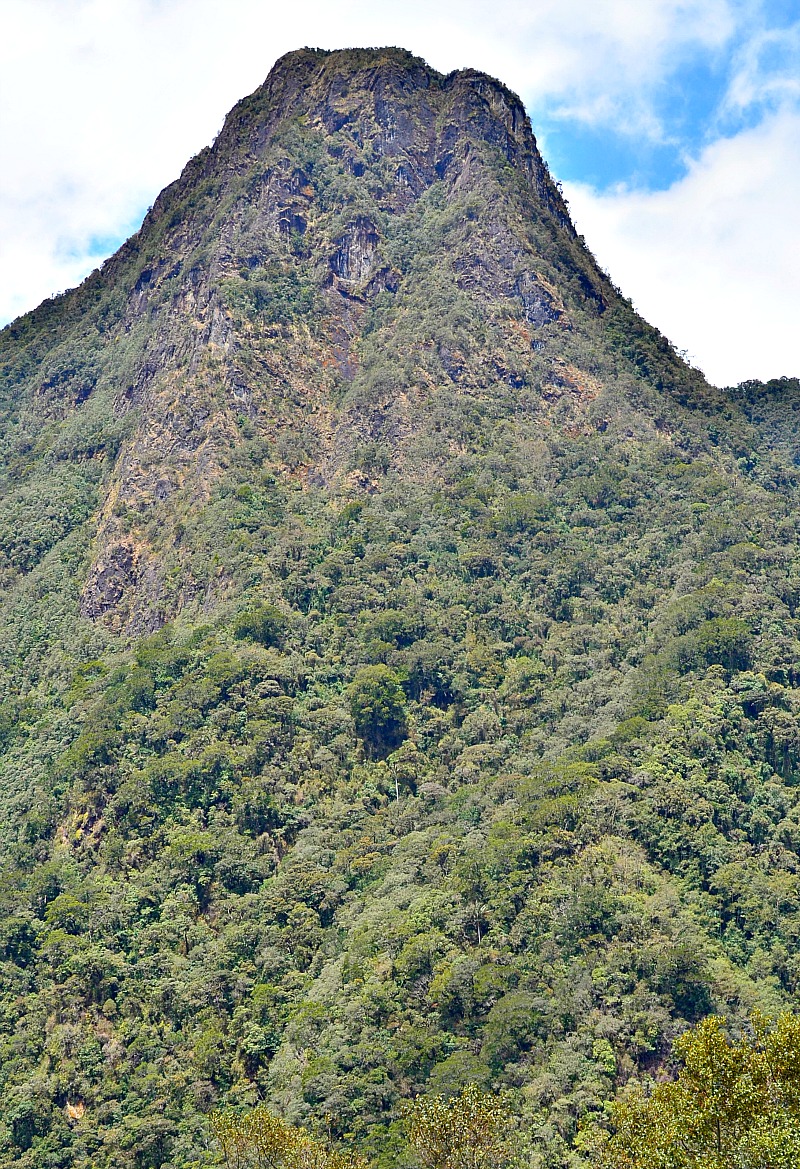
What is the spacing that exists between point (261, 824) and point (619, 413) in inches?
1839

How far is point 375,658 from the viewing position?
77.6 meters

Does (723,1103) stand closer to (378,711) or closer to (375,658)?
(378,711)

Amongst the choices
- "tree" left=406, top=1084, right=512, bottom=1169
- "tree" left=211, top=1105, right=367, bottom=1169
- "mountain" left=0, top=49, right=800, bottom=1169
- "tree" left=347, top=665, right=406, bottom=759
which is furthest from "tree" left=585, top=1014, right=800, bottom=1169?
"tree" left=347, top=665, right=406, bottom=759

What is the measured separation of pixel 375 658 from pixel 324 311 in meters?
39.9

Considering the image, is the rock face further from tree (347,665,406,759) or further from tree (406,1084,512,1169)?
tree (406,1084,512,1169)

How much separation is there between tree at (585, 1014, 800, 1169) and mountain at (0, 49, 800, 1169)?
16.6 m

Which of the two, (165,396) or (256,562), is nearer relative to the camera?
(256,562)

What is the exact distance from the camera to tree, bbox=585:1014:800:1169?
95.8 feet

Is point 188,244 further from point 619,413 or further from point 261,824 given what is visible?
point 261,824

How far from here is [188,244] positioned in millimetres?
114250

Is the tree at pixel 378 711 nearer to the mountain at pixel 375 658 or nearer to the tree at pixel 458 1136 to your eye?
the mountain at pixel 375 658

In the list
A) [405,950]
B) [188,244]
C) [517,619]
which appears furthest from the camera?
[188,244]

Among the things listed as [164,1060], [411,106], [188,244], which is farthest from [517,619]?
[411,106]

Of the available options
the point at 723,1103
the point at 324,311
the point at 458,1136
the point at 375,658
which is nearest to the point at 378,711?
the point at 375,658
